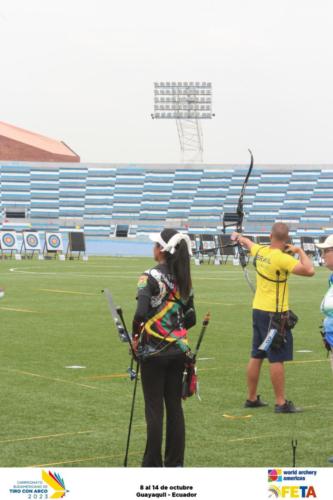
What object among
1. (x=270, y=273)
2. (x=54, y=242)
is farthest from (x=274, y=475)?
(x=54, y=242)

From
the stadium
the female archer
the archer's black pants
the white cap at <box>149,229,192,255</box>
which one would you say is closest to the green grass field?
the stadium

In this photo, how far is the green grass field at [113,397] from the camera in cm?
891

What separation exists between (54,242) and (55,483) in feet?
167

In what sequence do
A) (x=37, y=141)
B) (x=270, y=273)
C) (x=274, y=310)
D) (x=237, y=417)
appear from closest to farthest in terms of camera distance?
(x=237, y=417) < (x=270, y=273) < (x=274, y=310) < (x=37, y=141)

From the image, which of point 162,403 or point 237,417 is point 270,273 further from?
point 162,403

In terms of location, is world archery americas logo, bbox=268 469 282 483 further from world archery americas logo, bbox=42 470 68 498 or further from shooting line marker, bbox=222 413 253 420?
shooting line marker, bbox=222 413 253 420

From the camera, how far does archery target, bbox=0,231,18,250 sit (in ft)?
→ 182

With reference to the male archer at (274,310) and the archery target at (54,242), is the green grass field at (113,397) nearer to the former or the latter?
the male archer at (274,310)

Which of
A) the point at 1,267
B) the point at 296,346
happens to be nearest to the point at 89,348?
the point at 296,346

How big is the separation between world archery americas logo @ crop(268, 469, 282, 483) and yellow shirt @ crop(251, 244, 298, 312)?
14.3ft

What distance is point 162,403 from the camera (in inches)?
300

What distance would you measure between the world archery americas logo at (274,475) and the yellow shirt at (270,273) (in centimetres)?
435

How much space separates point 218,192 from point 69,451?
8964 centimetres

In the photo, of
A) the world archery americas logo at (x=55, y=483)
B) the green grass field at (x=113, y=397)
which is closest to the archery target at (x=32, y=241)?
the green grass field at (x=113, y=397)
